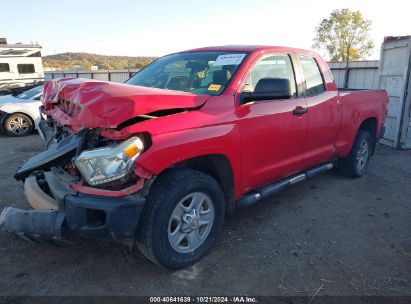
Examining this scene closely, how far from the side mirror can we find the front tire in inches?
33.9

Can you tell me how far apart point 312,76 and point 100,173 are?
116 inches

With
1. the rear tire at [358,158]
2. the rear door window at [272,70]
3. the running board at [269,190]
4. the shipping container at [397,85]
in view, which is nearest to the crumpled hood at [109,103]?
the rear door window at [272,70]

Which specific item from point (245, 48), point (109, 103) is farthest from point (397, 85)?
point (109, 103)

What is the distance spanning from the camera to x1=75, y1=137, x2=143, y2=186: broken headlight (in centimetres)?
243

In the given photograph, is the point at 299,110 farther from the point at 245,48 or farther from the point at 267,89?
the point at 245,48

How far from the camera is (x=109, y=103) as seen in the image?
246cm

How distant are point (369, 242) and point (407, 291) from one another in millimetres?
775

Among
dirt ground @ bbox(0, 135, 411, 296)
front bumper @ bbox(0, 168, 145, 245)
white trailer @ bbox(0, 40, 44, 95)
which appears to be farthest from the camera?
white trailer @ bbox(0, 40, 44, 95)

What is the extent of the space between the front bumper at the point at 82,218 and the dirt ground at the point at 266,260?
435 millimetres

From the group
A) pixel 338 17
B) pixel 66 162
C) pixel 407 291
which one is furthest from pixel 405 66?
pixel 338 17

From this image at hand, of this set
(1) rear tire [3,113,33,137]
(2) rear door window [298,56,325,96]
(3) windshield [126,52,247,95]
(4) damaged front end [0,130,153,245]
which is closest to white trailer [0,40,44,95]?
(1) rear tire [3,113,33,137]

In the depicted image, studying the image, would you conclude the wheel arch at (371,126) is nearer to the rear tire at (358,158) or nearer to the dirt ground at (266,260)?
the rear tire at (358,158)

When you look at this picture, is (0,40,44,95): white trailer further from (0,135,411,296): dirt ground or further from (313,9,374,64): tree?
(313,9,374,64): tree

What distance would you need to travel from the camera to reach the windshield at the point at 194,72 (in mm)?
3314
